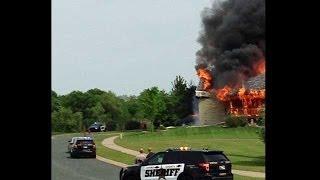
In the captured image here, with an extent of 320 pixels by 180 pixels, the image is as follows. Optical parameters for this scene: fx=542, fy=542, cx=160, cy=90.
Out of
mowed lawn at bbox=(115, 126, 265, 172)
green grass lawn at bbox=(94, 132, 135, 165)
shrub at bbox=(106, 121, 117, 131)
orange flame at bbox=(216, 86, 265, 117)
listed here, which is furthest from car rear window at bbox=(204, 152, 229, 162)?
shrub at bbox=(106, 121, 117, 131)

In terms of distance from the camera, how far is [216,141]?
57375 millimetres

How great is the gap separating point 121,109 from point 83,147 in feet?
154

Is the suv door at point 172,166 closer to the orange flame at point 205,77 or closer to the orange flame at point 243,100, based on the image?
the orange flame at point 243,100

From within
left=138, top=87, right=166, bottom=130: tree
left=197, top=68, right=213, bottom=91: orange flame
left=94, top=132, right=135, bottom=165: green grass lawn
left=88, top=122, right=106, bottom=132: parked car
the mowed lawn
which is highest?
left=197, top=68, right=213, bottom=91: orange flame

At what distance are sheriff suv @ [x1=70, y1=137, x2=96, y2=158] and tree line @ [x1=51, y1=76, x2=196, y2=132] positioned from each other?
2982 centimetres

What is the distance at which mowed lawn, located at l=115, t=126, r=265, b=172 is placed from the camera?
4159 centimetres

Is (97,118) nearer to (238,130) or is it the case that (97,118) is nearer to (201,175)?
(238,130)

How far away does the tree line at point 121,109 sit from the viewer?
77.1 meters

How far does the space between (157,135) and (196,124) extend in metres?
15.3

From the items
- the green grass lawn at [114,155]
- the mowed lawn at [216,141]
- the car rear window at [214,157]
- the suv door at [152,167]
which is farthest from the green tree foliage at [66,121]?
the car rear window at [214,157]

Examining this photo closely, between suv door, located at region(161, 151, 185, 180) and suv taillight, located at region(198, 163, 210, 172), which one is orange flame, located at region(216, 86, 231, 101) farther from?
suv taillight, located at region(198, 163, 210, 172)

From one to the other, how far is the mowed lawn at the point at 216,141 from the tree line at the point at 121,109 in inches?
283
